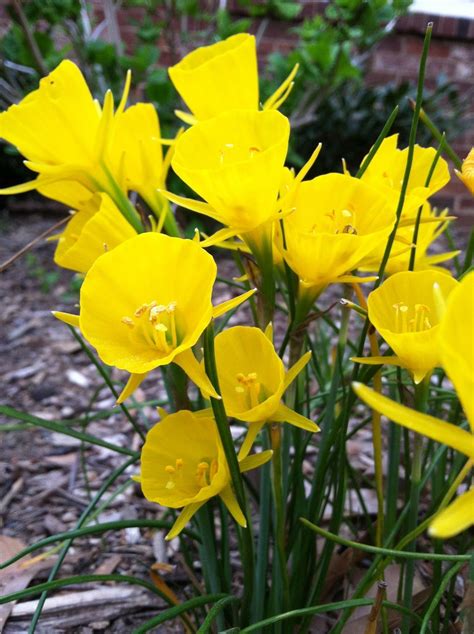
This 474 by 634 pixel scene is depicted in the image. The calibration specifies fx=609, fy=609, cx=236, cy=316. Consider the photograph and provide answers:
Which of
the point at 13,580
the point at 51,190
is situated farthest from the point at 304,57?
the point at 13,580

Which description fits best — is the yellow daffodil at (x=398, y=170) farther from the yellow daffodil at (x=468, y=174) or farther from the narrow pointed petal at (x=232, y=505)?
the narrow pointed petal at (x=232, y=505)

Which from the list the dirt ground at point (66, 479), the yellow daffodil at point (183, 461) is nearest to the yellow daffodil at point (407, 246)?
the yellow daffodil at point (183, 461)

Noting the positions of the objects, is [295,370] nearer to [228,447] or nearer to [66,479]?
[228,447]

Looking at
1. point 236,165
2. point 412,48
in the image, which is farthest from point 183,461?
point 412,48

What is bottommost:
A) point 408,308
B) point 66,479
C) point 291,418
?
point 66,479

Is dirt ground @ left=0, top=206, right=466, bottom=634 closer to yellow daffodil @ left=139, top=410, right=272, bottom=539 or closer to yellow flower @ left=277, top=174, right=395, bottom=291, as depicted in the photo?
yellow daffodil @ left=139, top=410, right=272, bottom=539
